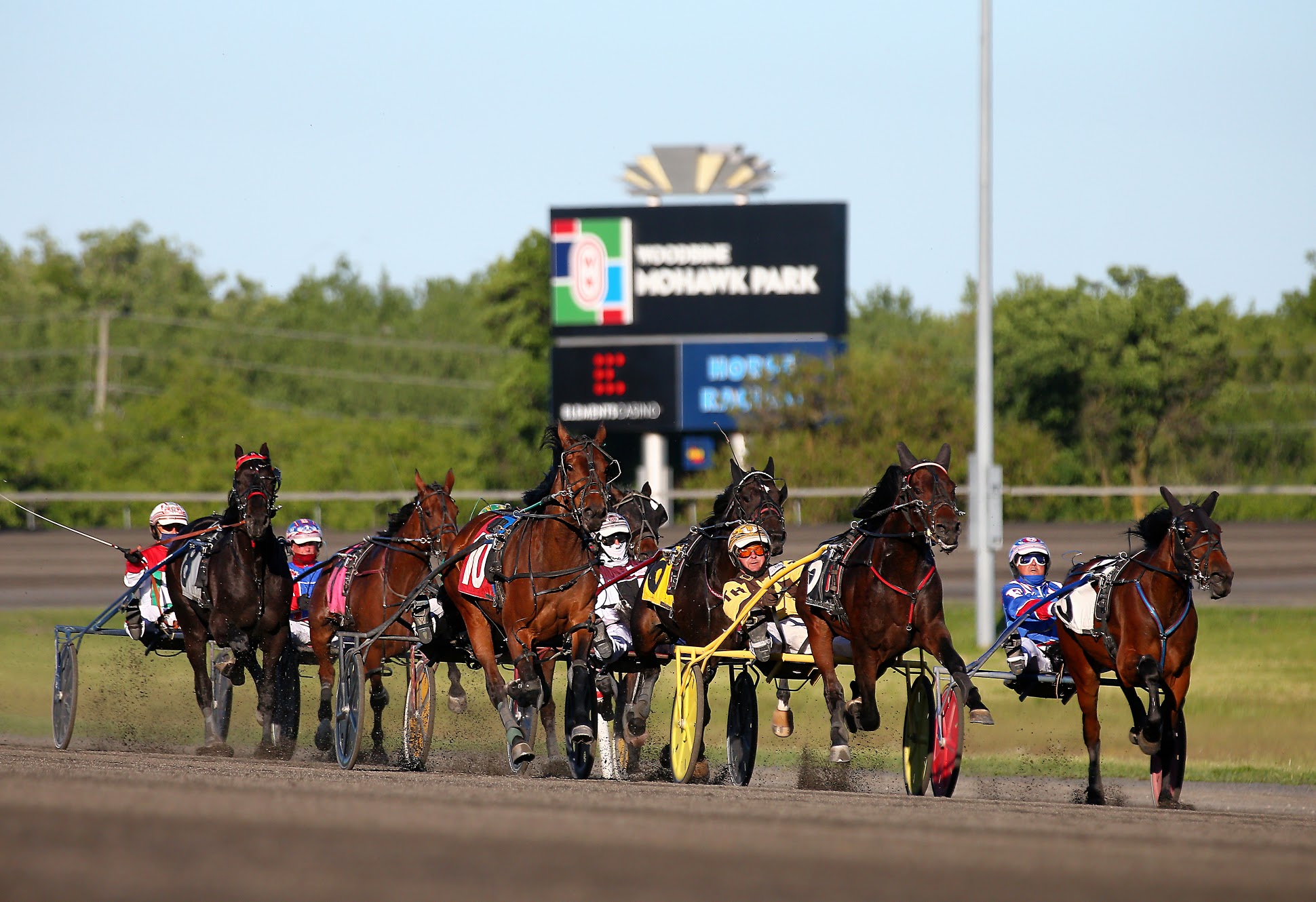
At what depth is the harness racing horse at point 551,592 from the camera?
1112cm

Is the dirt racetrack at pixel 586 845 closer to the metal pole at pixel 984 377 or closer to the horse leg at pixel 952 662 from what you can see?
the horse leg at pixel 952 662

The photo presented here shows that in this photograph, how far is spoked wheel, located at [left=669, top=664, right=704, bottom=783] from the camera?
11.1 meters

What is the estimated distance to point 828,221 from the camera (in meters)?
31.4

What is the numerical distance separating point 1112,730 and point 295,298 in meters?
72.5

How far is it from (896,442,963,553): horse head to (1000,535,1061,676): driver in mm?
892

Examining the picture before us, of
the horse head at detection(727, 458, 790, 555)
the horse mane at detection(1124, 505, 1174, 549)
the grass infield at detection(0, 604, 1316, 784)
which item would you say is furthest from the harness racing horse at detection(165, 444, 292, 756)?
the horse mane at detection(1124, 505, 1174, 549)

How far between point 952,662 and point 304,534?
223 inches

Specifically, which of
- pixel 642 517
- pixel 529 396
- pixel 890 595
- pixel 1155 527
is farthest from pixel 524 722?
pixel 529 396

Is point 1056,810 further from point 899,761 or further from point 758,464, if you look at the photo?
point 758,464

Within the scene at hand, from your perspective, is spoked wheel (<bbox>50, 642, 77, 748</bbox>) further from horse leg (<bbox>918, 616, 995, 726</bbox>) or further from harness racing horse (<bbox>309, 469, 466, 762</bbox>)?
horse leg (<bbox>918, 616, 995, 726</bbox>)

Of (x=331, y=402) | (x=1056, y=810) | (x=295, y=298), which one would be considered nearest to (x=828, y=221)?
(x=1056, y=810)

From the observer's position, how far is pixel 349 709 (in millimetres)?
11750

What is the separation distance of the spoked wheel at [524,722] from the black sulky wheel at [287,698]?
A: 2364mm

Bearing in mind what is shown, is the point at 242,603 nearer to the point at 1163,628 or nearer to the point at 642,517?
the point at 642,517
